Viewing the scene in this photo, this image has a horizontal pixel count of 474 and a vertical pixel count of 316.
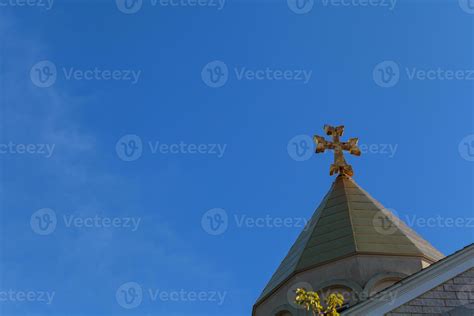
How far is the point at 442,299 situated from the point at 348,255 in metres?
6.19

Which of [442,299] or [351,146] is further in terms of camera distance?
[351,146]

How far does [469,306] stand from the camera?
1535 cm

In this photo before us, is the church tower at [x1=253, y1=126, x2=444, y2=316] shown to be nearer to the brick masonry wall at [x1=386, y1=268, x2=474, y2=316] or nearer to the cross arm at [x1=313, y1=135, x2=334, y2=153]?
the cross arm at [x1=313, y1=135, x2=334, y2=153]

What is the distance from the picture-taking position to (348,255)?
851 inches

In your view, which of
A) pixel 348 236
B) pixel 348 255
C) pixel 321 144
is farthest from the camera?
pixel 321 144

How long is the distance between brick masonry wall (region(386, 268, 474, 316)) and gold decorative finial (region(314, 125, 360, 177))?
10.7m

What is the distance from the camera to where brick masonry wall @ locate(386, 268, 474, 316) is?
605 inches

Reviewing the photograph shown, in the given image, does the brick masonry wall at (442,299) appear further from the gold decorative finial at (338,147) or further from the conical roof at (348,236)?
the gold decorative finial at (338,147)

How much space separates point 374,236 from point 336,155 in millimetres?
4923

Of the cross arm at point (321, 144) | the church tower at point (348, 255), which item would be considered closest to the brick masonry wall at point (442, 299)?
the church tower at point (348, 255)

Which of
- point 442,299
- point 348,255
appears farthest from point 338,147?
point 442,299

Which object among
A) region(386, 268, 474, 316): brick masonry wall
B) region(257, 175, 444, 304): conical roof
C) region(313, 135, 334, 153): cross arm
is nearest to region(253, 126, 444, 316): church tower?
region(257, 175, 444, 304): conical roof

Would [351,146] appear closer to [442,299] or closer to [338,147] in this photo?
[338,147]

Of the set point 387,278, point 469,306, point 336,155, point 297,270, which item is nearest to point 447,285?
point 469,306
